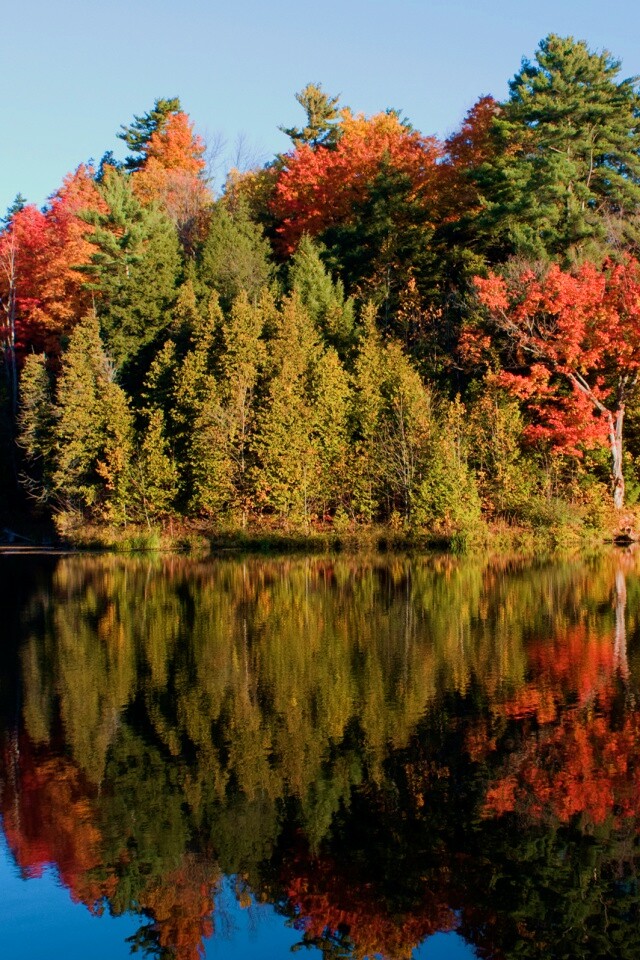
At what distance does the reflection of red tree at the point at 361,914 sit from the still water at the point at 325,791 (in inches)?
0.7

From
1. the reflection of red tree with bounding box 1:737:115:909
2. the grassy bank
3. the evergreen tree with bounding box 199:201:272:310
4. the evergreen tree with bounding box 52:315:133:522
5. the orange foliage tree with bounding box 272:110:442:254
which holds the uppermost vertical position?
the orange foliage tree with bounding box 272:110:442:254

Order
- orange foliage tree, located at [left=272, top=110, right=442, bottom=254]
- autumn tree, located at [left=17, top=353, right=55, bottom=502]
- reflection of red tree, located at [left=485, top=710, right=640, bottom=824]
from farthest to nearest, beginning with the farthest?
orange foliage tree, located at [left=272, top=110, right=442, bottom=254] → autumn tree, located at [left=17, top=353, right=55, bottom=502] → reflection of red tree, located at [left=485, top=710, right=640, bottom=824]

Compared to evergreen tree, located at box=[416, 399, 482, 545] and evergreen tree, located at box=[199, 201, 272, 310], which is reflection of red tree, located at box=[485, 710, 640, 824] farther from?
evergreen tree, located at box=[199, 201, 272, 310]

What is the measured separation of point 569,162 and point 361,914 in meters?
33.1

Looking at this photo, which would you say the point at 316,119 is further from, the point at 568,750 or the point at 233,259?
the point at 568,750

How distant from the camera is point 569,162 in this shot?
35.5 metres

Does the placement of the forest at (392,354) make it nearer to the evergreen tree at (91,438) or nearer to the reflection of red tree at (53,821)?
the evergreen tree at (91,438)

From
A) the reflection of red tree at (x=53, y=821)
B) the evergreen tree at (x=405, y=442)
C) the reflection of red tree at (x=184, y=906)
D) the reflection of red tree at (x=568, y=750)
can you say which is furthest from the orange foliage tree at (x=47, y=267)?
the reflection of red tree at (x=184, y=906)

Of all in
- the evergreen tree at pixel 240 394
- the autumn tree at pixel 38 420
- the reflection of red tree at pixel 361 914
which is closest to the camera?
the reflection of red tree at pixel 361 914

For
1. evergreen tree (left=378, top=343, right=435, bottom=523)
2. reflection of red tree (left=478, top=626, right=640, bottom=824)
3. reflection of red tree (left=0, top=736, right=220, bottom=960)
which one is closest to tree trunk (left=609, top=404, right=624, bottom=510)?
evergreen tree (left=378, top=343, right=435, bottom=523)

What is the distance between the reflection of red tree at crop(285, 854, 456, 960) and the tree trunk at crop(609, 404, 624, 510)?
29316 mm

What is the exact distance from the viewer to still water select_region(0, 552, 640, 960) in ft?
22.4

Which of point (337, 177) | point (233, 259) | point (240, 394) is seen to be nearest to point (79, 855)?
point (240, 394)

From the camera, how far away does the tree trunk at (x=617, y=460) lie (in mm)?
35000
